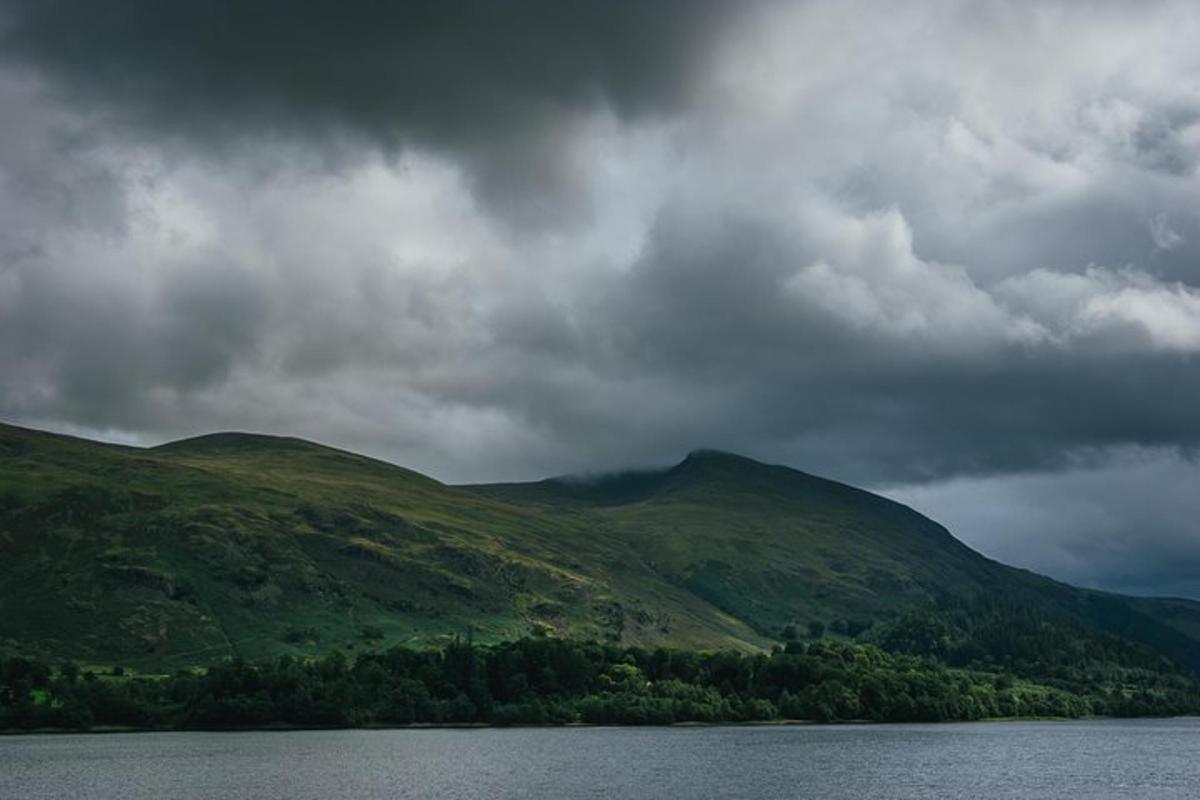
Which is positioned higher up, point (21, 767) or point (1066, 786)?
point (1066, 786)

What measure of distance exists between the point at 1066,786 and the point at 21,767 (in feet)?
563

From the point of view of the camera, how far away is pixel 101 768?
198000 millimetres

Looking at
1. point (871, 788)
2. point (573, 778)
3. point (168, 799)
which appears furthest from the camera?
point (573, 778)

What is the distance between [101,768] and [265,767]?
2849 centimetres

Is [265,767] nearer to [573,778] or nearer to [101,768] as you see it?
[101,768]

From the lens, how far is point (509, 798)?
150875 millimetres

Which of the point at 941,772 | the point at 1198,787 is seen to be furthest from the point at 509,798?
the point at 1198,787

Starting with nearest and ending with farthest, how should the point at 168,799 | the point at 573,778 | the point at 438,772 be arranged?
1. the point at 168,799
2. the point at 573,778
3. the point at 438,772

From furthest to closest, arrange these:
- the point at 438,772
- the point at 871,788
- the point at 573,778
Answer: the point at 438,772 < the point at 573,778 < the point at 871,788

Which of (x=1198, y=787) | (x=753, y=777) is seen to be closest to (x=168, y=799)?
(x=753, y=777)

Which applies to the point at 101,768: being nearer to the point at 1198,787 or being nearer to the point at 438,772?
the point at 438,772

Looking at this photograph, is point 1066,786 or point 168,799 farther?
point 1066,786

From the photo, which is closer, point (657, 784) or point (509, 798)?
point (509, 798)

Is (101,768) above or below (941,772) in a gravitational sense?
below
